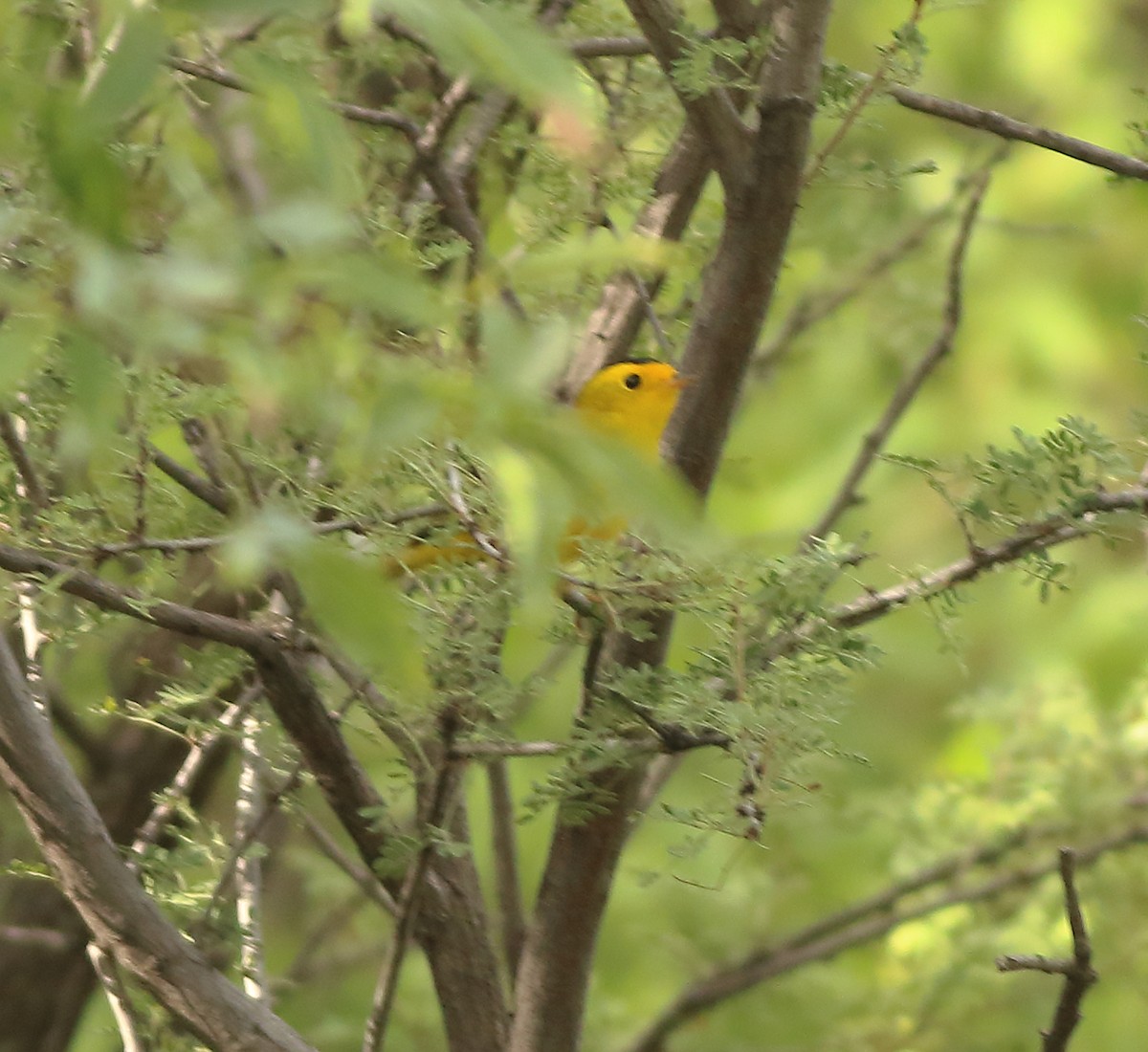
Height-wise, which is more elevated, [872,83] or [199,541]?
[872,83]

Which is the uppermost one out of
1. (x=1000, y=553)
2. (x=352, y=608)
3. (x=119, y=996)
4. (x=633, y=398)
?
(x=633, y=398)

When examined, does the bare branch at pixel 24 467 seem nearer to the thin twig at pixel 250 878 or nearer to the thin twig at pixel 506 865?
the thin twig at pixel 250 878

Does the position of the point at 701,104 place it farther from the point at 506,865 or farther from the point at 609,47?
the point at 506,865

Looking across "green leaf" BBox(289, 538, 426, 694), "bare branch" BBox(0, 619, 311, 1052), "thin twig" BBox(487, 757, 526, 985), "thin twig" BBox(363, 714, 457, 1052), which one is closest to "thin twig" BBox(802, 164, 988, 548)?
"thin twig" BBox(487, 757, 526, 985)

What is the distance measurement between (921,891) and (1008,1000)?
22 cm

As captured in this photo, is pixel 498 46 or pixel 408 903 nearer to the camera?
pixel 498 46

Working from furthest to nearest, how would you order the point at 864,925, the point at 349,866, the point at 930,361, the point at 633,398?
the point at 864,925 < the point at 633,398 < the point at 930,361 < the point at 349,866

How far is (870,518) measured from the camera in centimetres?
378

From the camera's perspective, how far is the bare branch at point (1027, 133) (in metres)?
1.31

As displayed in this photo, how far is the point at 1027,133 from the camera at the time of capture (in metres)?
1.33

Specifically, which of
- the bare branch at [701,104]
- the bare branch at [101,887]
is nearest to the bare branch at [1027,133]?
the bare branch at [701,104]

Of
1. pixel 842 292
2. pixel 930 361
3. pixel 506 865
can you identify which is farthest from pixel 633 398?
pixel 506 865

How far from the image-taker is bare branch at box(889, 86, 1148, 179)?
131 cm

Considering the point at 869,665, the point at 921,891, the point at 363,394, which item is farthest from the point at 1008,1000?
the point at 363,394
